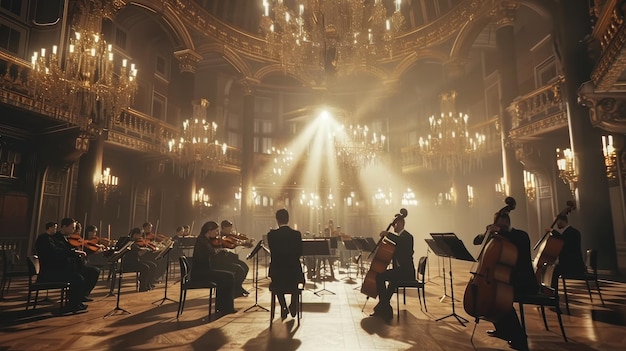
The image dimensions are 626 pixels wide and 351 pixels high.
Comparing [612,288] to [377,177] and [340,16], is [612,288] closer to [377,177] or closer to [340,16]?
[340,16]

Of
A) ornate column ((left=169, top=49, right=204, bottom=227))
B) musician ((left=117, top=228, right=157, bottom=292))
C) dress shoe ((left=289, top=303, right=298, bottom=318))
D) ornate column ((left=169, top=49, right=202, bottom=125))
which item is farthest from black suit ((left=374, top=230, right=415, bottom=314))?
ornate column ((left=169, top=49, right=202, bottom=125))

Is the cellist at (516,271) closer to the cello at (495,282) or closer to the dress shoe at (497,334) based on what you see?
the dress shoe at (497,334)

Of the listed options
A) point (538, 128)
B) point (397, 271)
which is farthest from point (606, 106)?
point (397, 271)

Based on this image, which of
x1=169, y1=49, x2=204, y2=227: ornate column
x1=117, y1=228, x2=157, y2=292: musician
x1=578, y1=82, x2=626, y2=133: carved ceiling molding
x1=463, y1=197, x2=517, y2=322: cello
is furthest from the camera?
x1=169, y1=49, x2=204, y2=227: ornate column

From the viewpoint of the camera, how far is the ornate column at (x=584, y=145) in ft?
26.5

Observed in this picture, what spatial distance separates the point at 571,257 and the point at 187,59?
13.6 metres

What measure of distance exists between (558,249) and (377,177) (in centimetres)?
1259

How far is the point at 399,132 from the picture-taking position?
1916 cm

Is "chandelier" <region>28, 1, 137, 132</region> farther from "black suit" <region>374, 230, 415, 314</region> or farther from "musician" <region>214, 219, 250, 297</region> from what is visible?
"black suit" <region>374, 230, 415, 314</region>

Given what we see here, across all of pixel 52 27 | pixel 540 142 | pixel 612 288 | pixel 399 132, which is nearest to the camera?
pixel 612 288

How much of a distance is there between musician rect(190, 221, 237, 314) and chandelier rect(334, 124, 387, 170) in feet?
21.5

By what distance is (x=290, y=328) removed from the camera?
4.66 meters

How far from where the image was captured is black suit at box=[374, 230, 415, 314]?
17.4ft

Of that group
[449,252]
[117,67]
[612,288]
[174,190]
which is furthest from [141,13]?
[612,288]
